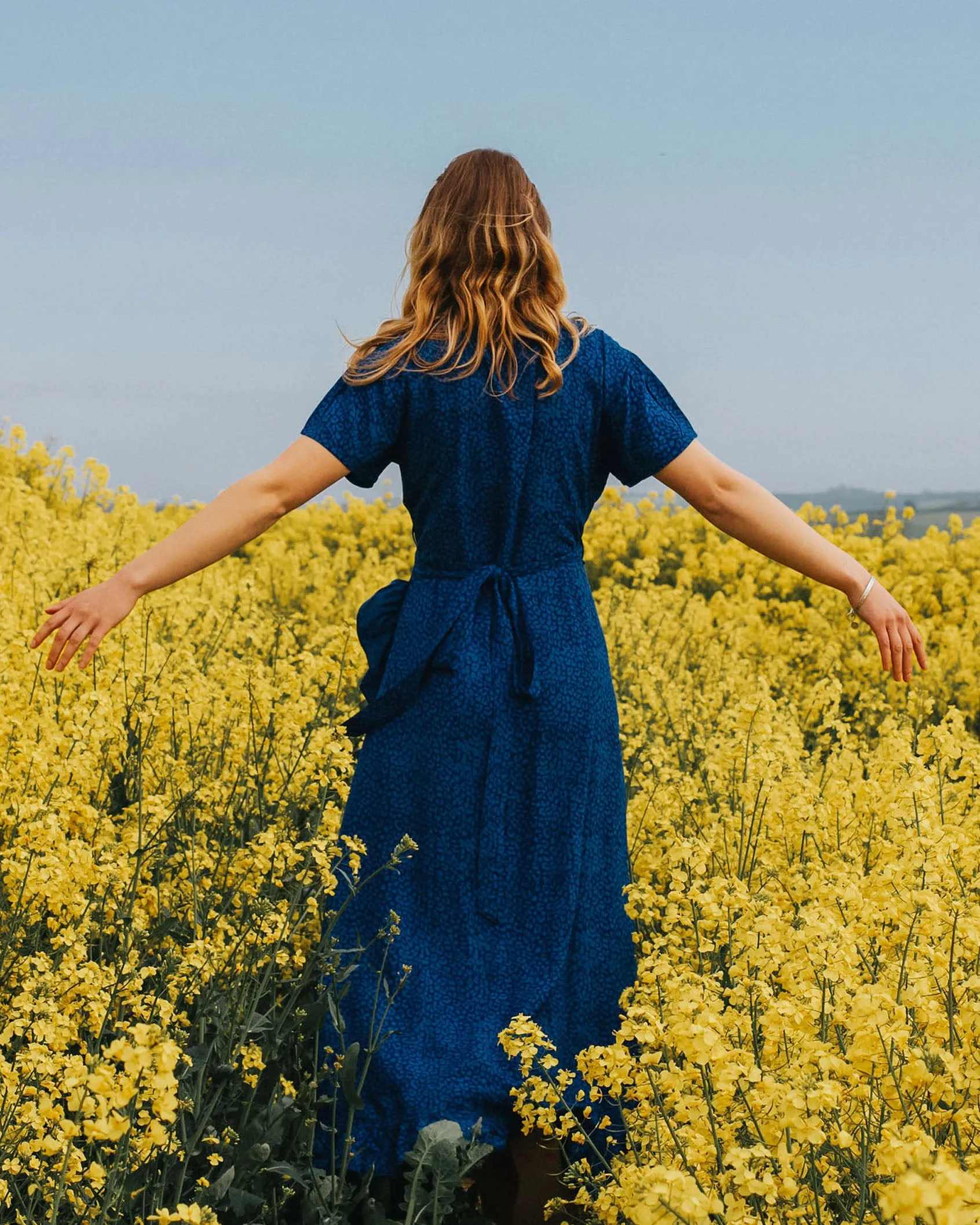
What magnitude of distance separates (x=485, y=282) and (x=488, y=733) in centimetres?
78

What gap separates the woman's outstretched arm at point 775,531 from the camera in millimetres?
2273

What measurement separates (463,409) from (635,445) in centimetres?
31

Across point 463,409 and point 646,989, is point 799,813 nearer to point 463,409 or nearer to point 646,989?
point 646,989

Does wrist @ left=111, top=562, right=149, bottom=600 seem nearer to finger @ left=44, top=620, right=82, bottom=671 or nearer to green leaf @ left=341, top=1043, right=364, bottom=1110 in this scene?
finger @ left=44, top=620, right=82, bottom=671

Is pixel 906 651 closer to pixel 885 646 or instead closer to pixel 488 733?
pixel 885 646

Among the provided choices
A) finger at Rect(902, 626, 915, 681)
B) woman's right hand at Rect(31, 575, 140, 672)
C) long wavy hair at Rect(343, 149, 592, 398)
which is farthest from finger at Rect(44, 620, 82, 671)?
finger at Rect(902, 626, 915, 681)

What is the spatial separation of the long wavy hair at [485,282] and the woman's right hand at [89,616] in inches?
21.4

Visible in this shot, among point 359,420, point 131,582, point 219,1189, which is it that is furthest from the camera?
point 359,420

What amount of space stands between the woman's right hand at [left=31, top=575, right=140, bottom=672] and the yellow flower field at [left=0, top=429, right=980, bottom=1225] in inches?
13.5

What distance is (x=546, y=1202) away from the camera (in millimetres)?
2184

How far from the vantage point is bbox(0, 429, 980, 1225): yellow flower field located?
5.24ft

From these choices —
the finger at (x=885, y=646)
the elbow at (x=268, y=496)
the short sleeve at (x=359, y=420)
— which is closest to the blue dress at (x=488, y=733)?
the short sleeve at (x=359, y=420)

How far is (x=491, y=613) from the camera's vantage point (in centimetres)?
232

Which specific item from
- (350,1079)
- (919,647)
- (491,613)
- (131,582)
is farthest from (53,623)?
(919,647)
